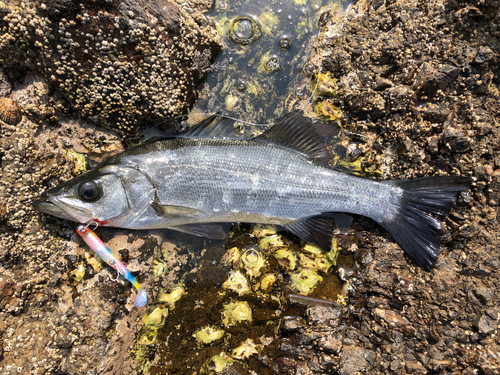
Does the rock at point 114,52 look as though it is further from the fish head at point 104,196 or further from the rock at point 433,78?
the rock at point 433,78

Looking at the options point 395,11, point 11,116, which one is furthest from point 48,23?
point 395,11

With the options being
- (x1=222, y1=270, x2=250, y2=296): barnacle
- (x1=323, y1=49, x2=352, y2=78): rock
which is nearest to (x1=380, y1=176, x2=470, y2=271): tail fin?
(x1=323, y1=49, x2=352, y2=78): rock

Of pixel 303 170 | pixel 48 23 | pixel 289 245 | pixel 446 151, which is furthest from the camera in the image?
pixel 289 245

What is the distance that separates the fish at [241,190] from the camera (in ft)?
11.1

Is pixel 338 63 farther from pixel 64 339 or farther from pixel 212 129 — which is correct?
pixel 64 339

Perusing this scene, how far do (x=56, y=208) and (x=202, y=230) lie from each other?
1.72m

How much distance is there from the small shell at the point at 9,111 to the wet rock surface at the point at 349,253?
98 mm

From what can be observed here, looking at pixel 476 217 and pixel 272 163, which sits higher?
pixel 476 217

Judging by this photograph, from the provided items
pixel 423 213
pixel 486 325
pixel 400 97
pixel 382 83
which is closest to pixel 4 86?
pixel 382 83

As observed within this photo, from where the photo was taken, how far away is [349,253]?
3633 millimetres

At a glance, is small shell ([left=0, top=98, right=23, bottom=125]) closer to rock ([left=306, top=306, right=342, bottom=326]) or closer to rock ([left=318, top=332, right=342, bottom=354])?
rock ([left=306, top=306, right=342, bottom=326])

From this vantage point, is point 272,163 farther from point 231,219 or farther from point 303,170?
point 231,219

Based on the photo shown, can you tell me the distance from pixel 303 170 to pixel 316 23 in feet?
7.17

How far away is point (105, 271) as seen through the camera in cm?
365
